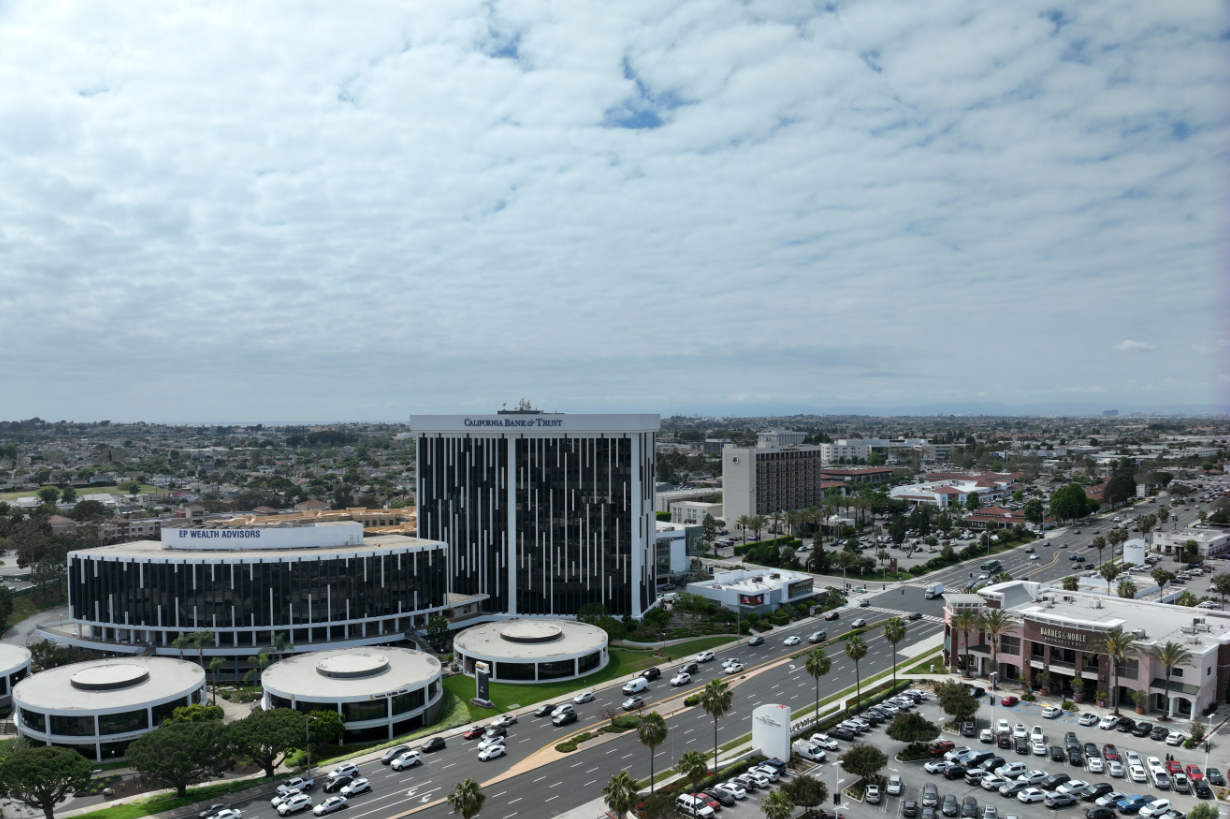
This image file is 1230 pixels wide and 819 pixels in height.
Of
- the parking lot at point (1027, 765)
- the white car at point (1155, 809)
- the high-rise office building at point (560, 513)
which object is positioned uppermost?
the high-rise office building at point (560, 513)

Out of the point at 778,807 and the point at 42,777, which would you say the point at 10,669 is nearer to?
the point at 42,777

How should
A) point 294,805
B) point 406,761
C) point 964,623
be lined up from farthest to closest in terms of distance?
1. point 964,623
2. point 406,761
3. point 294,805

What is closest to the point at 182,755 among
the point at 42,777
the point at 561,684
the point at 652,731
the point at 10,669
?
the point at 42,777

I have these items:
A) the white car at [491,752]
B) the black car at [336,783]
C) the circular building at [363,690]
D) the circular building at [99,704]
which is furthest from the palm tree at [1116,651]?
the circular building at [99,704]

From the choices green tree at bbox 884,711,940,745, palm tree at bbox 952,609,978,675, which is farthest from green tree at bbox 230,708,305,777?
palm tree at bbox 952,609,978,675

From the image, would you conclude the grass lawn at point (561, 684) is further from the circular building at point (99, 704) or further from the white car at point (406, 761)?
the circular building at point (99, 704)

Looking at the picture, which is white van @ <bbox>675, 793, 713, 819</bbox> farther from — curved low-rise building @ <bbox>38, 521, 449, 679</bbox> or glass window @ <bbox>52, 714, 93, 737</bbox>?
curved low-rise building @ <bbox>38, 521, 449, 679</bbox>
